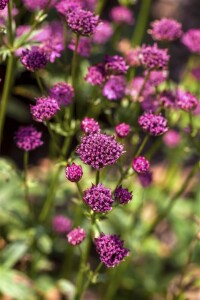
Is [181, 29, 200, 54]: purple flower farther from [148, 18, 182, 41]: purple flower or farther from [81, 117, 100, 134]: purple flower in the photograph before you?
[81, 117, 100, 134]: purple flower

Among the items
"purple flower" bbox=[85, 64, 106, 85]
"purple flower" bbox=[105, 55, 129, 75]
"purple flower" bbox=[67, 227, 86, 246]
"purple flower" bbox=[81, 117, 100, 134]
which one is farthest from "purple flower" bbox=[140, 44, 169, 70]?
"purple flower" bbox=[67, 227, 86, 246]

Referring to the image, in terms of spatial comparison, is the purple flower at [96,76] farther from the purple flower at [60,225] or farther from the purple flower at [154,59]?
the purple flower at [60,225]

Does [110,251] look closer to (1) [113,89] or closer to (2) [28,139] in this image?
(2) [28,139]

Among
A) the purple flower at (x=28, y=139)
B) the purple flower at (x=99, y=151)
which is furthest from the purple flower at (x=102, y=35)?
the purple flower at (x=99, y=151)

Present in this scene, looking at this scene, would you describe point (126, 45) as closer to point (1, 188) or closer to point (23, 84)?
point (1, 188)

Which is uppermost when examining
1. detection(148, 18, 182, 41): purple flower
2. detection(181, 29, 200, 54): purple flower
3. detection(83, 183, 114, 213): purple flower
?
detection(181, 29, 200, 54): purple flower

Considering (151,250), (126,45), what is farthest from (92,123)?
(151,250)
